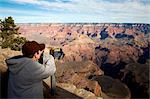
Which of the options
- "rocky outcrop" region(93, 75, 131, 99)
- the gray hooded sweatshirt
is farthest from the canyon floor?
the gray hooded sweatshirt

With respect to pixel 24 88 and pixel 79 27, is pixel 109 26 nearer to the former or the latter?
pixel 79 27

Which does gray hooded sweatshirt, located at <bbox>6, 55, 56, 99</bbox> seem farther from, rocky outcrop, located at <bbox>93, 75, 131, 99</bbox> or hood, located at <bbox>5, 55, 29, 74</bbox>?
rocky outcrop, located at <bbox>93, 75, 131, 99</bbox>

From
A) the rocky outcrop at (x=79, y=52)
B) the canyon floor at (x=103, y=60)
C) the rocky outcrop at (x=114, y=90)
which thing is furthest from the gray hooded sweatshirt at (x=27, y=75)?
the rocky outcrop at (x=79, y=52)

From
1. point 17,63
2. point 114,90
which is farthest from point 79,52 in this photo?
point 17,63

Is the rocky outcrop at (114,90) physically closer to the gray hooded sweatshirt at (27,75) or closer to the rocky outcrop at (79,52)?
the gray hooded sweatshirt at (27,75)

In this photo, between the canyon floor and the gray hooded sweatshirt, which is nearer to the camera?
the gray hooded sweatshirt

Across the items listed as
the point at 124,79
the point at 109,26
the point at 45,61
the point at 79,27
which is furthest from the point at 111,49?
the point at 45,61

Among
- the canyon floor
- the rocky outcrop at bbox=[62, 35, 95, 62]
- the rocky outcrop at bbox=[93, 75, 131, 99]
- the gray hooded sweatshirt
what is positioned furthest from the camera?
the rocky outcrop at bbox=[62, 35, 95, 62]

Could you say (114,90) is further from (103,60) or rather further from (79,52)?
(79,52)
